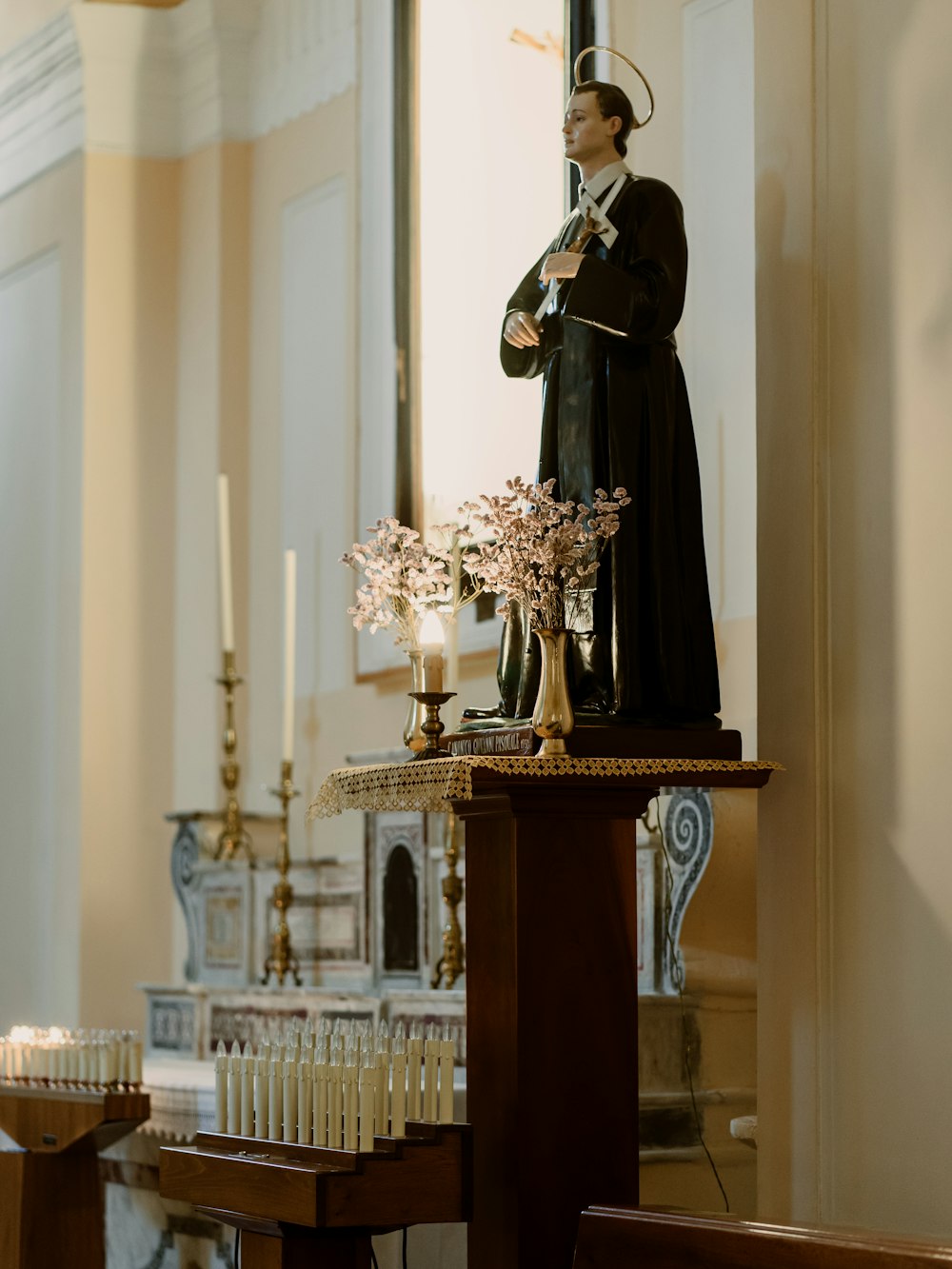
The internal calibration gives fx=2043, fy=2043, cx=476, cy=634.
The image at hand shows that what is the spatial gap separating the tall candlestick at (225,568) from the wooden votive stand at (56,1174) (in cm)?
228

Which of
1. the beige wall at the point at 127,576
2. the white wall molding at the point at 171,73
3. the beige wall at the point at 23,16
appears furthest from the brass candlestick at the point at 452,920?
the beige wall at the point at 23,16

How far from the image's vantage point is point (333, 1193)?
165 inches

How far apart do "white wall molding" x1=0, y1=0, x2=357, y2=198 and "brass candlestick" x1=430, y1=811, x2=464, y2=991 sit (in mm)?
3708

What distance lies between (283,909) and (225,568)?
1.47 metres

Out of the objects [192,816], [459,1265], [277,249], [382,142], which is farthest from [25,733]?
[459,1265]

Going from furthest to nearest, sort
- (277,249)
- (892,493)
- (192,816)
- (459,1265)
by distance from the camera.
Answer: (277,249), (192,816), (459,1265), (892,493)

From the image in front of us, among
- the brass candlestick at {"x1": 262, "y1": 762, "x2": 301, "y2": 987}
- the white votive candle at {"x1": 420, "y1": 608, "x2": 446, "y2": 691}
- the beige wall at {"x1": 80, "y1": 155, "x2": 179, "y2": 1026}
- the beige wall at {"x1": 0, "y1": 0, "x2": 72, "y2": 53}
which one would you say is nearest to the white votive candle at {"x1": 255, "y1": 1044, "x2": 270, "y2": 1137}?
the white votive candle at {"x1": 420, "y1": 608, "x2": 446, "y2": 691}

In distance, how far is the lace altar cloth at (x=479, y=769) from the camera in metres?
4.28

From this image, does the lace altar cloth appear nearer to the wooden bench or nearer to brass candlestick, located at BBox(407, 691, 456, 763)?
brass candlestick, located at BBox(407, 691, 456, 763)

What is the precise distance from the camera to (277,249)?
340 inches

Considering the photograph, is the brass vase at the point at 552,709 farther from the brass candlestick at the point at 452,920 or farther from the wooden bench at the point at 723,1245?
the brass candlestick at the point at 452,920

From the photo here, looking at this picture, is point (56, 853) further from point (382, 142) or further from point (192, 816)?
point (382, 142)

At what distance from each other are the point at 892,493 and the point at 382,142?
393 cm

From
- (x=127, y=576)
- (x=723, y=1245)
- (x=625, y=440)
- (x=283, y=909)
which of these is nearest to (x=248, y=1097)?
(x=723, y=1245)
